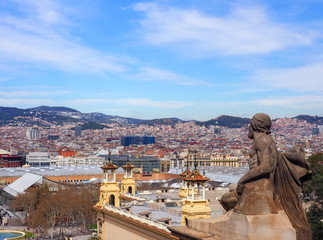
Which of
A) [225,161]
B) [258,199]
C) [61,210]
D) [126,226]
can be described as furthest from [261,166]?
[225,161]

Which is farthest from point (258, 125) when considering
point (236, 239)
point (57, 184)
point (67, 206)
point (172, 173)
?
point (172, 173)

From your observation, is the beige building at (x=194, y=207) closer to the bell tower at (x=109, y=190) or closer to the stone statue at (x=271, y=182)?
the bell tower at (x=109, y=190)

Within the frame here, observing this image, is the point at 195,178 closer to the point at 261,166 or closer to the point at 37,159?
the point at 261,166

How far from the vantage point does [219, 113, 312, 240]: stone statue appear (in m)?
4.85

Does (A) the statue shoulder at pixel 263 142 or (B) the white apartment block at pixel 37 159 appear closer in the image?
(A) the statue shoulder at pixel 263 142

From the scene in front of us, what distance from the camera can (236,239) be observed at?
4.88m

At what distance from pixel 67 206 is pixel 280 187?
33532 millimetres

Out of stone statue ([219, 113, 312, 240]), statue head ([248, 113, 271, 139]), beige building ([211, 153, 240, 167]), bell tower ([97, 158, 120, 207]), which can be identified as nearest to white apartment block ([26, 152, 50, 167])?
beige building ([211, 153, 240, 167])

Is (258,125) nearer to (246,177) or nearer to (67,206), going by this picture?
(246,177)

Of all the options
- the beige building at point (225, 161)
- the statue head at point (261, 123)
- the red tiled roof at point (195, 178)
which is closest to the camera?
the statue head at point (261, 123)

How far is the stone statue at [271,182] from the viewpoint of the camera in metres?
4.85

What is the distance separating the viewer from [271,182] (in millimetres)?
4914

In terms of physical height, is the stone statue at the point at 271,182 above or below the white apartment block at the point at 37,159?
above

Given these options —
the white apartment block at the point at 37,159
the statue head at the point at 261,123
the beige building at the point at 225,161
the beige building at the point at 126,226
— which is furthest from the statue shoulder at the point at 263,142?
the white apartment block at the point at 37,159
